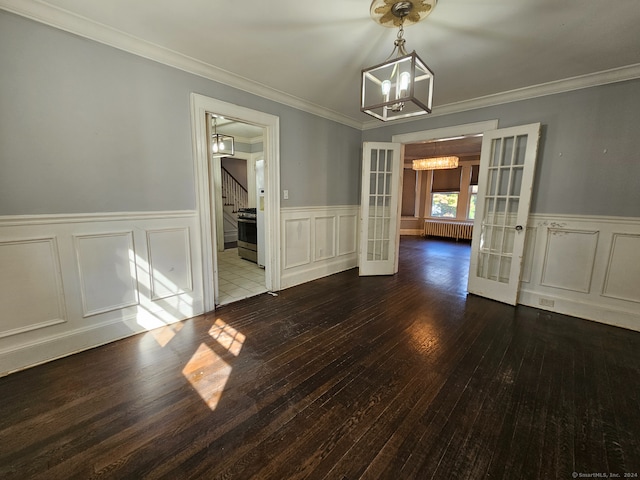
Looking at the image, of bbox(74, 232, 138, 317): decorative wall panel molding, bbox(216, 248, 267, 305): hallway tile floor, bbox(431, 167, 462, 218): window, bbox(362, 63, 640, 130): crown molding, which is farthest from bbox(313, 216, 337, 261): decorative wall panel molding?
bbox(431, 167, 462, 218): window

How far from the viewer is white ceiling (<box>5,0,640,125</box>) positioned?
1918mm

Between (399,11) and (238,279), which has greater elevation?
(399,11)

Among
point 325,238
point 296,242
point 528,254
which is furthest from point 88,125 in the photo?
point 528,254

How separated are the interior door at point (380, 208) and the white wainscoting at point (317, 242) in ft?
1.33

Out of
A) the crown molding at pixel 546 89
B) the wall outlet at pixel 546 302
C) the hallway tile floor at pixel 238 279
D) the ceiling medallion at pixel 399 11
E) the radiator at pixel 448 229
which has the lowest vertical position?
the hallway tile floor at pixel 238 279

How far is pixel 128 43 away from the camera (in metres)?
2.32

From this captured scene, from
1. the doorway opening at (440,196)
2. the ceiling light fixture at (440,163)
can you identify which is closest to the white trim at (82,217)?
the doorway opening at (440,196)

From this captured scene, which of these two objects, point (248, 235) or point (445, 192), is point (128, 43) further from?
point (445, 192)

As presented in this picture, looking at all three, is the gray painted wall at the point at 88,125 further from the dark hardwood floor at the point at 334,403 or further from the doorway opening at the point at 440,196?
the doorway opening at the point at 440,196

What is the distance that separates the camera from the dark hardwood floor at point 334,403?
1.38 meters

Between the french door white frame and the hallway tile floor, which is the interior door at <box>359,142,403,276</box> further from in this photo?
the hallway tile floor

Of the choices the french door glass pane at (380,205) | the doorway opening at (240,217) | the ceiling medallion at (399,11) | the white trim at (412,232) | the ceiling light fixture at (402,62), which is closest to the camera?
the ceiling light fixture at (402,62)

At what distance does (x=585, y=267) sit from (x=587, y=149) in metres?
1.34

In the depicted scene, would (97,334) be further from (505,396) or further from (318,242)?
(505,396)
